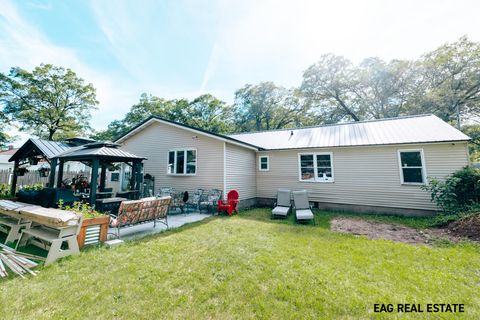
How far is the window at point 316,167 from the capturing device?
33.7 ft

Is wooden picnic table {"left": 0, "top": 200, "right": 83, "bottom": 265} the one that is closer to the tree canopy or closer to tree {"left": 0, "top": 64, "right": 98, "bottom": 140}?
the tree canopy

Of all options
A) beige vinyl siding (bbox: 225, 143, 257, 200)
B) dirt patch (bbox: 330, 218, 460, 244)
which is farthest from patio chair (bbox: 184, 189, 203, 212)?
dirt patch (bbox: 330, 218, 460, 244)

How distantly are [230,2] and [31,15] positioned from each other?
738 centimetres

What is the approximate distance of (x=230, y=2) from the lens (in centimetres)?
738

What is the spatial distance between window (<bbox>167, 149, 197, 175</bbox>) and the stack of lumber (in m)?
6.79

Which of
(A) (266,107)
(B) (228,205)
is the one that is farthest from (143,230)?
(A) (266,107)

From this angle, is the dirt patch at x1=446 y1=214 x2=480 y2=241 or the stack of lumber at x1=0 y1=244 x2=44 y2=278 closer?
the stack of lumber at x1=0 y1=244 x2=44 y2=278

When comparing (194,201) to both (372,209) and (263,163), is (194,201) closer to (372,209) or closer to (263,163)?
(263,163)

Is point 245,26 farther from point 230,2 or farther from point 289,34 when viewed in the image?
point 289,34

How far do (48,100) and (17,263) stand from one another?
963 inches

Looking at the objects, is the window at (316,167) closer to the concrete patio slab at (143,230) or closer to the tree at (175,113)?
the concrete patio slab at (143,230)

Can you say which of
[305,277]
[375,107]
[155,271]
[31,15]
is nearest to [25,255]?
[155,271]

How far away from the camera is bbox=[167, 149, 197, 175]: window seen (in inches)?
412

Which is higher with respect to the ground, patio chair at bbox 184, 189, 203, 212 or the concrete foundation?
patio chair at bbox 184, 189, 203, 212
